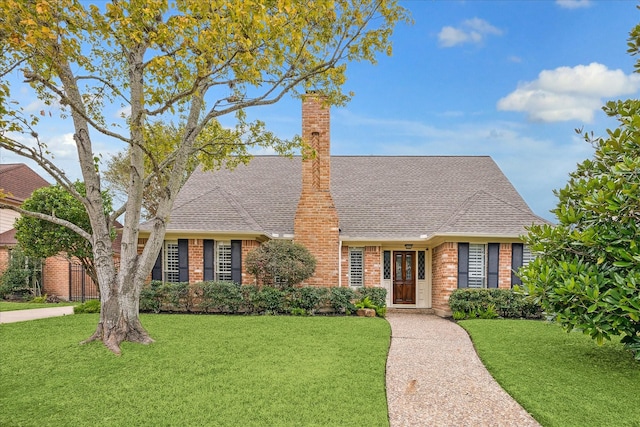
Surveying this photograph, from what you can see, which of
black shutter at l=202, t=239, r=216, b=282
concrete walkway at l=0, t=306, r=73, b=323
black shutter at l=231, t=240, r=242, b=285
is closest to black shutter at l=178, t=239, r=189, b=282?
black shutter at l=202, t=239, r=216, b=282

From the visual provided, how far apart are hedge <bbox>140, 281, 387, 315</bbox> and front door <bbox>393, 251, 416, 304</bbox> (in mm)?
2520

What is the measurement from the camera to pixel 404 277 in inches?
586

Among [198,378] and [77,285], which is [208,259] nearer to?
[198,378]

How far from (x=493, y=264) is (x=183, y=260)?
10.0 meters

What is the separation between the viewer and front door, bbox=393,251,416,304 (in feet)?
48.6

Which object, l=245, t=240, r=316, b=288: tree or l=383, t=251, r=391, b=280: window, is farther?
l=383, t=251, r=391, b=280: window

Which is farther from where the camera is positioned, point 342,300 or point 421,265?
point 421,265

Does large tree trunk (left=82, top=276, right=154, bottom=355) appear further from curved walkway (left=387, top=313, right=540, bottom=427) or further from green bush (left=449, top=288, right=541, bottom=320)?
green bush (left=449, top=288, right=541, bottom=320)

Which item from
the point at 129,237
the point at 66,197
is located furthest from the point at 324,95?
the point at 66,197

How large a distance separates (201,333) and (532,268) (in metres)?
6.84

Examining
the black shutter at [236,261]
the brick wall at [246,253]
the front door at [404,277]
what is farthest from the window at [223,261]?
the front door at [404,277]

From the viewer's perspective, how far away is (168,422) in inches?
170

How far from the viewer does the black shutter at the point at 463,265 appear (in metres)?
12.6

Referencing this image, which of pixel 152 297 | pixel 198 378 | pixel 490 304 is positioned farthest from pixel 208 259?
pixel 490 304
